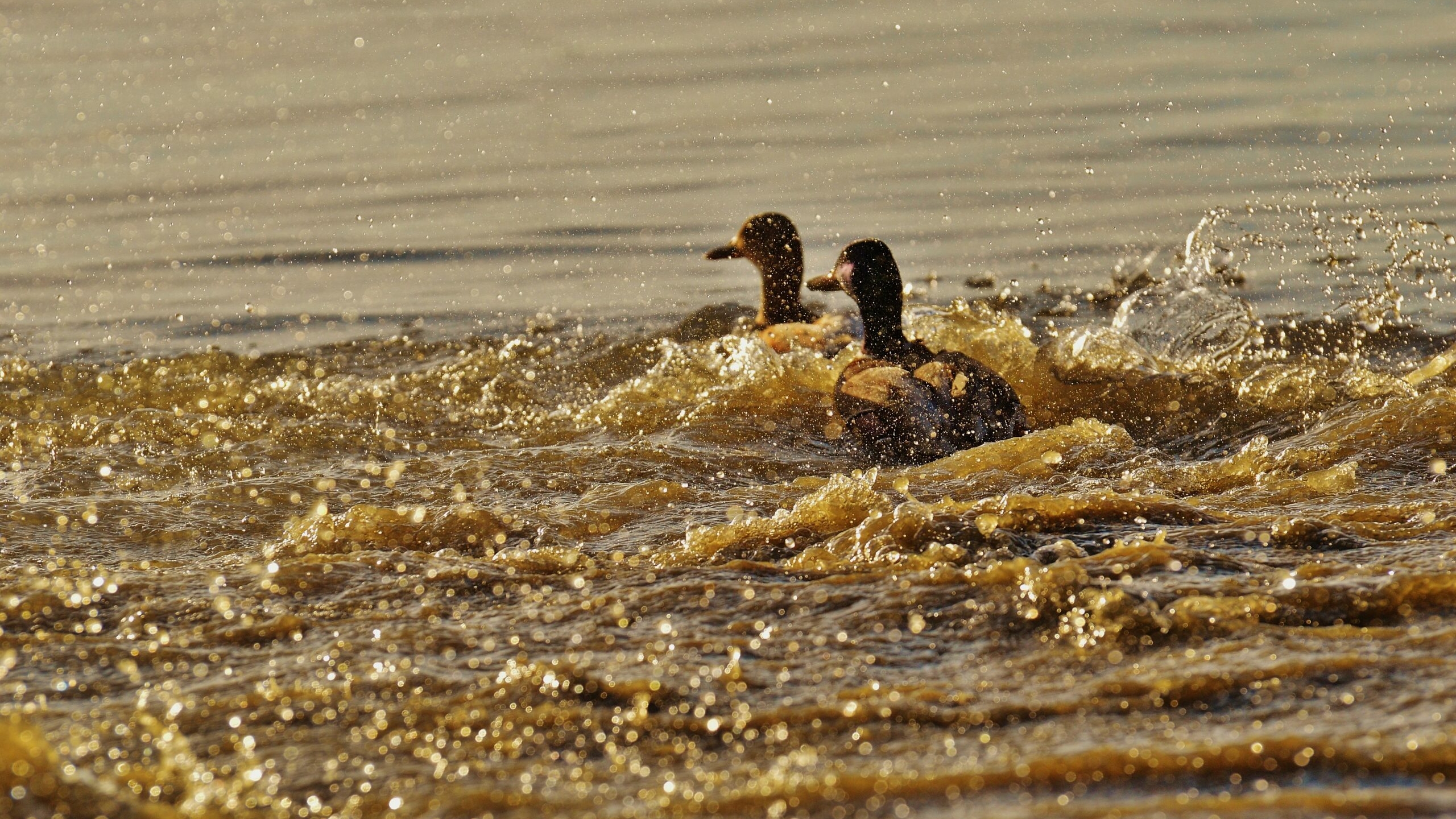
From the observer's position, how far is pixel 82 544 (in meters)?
5.05

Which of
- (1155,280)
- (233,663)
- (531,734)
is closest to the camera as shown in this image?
(531,734)

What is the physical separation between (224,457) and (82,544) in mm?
1420

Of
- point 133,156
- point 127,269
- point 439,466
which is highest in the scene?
point 133,156

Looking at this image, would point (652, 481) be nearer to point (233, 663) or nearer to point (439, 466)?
point (439, 466)

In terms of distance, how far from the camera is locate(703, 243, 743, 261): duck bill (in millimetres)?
9391

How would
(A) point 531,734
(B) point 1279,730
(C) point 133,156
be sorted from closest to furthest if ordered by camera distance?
(B) point 1279,730
(A) point 531,734
(C) point 133,156

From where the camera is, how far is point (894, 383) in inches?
255

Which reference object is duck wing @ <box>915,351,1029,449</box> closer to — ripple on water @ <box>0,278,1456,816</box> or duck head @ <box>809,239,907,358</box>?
ripple on water @ <box>0,278,1456,816</box>

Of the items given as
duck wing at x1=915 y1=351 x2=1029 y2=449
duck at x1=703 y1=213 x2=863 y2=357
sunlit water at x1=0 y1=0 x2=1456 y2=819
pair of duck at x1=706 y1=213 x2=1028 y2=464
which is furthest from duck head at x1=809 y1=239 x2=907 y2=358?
duck wing at x1=915 y1=351 x2=1029 y2=449

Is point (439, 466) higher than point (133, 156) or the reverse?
the reverse

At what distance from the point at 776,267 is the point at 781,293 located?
0.69ft

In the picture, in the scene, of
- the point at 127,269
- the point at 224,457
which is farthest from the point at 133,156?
the point at 224,457

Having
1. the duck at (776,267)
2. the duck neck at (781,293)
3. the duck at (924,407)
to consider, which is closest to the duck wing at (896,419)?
the duck at (924,407)

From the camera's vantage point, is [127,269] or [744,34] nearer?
[127,269]
